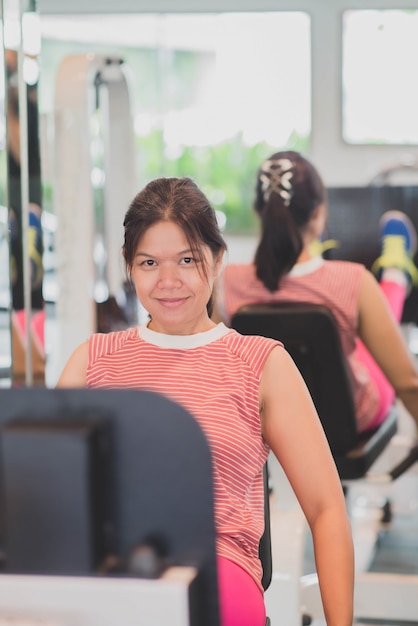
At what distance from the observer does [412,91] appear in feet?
17.6

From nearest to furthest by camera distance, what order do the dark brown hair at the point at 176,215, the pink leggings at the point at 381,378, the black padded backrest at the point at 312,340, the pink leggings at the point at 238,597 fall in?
the pink leggings at the point at 238,597 < the dark brown hair at the point at 176,215 < the black padded backrest at the point at 312,340 < the pink leggings at the point at 381,378

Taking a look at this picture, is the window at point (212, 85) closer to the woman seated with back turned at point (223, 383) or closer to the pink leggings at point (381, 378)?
the pink leggings at point (381, 378)

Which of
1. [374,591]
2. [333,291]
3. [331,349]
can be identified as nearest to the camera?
[331,349]

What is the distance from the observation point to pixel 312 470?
1.36 m

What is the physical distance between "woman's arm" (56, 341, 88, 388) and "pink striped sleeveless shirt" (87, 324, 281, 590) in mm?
11

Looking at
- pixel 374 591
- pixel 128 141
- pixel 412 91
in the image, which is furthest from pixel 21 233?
pixel 412 91

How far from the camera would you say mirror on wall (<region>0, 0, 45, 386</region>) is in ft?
7.32

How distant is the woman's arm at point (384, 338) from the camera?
242 cm

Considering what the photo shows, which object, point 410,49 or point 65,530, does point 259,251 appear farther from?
point 410,49

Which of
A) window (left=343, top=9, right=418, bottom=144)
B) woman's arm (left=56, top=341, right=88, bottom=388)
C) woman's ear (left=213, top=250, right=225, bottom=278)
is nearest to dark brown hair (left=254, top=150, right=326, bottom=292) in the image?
woman's ear (left=213, top=250, right=225, bottom=278)

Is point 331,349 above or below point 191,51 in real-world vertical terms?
below

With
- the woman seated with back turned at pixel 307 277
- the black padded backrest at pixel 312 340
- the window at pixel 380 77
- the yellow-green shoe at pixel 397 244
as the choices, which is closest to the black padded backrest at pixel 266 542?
the black padded backrest at pixel 312 340

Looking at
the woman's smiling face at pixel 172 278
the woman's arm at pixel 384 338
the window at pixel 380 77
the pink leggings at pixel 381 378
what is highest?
the window at pixel 380 77

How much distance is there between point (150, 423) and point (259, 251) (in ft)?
5.52
